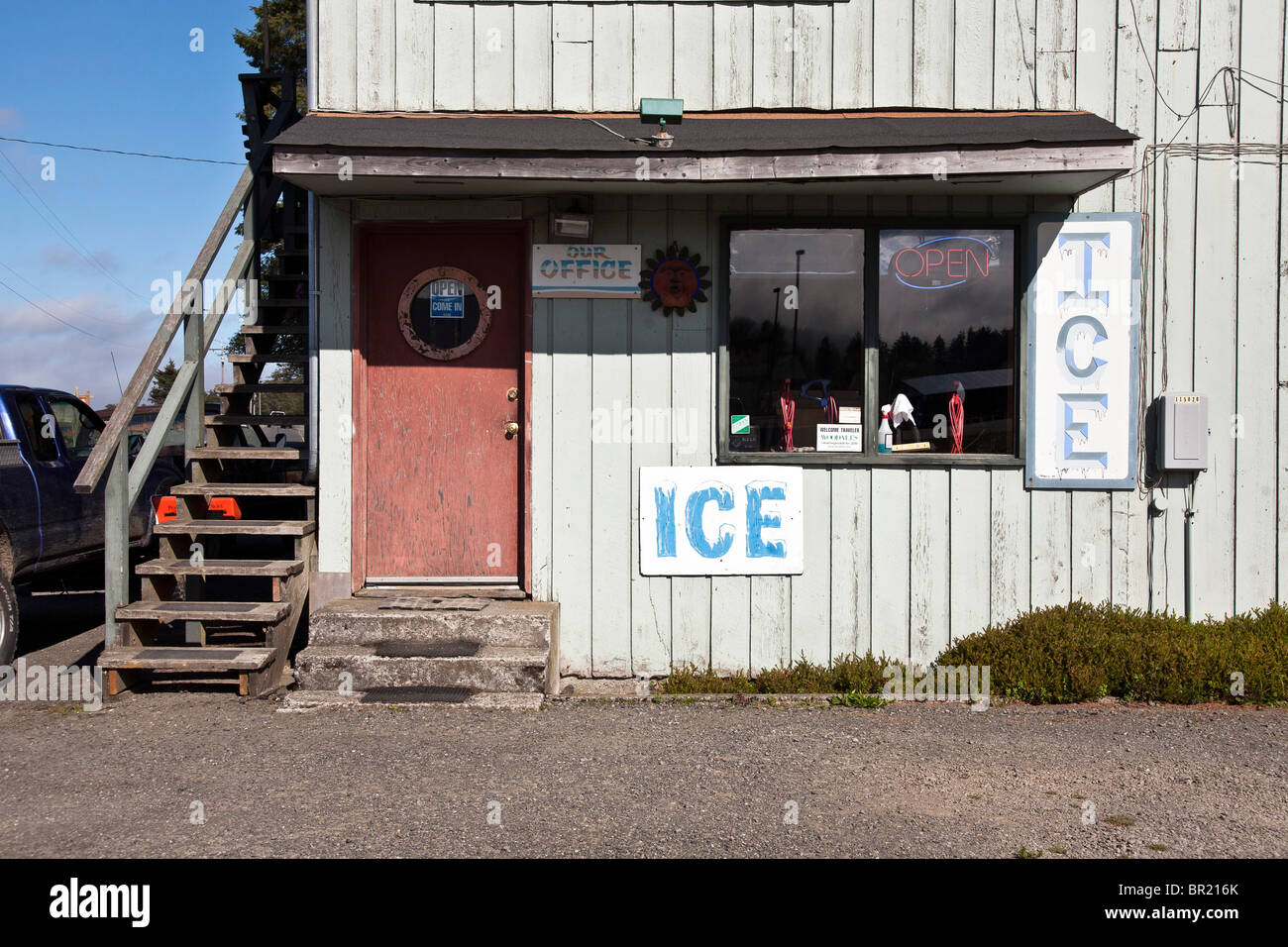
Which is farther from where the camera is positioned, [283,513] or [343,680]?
[283,513]

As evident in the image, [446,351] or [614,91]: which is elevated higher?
[614,91]

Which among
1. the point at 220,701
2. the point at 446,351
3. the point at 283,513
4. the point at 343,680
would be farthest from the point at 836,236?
the point at 283,513

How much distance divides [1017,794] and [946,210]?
12.2 feet

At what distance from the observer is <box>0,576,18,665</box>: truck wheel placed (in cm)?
661

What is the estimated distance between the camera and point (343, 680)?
5.90 meters

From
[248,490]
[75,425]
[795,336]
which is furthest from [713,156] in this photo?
[75,425]

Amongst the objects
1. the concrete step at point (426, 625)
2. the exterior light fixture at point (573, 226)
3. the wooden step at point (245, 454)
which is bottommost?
the concrete step at point (426, 625)

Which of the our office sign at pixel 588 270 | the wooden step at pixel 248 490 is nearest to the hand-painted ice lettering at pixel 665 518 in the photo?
the our office sign at pixel 588 270

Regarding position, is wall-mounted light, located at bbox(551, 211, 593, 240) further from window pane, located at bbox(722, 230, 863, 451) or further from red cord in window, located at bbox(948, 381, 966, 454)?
red cord in window, located at bbox(948, 381, 966, 454)

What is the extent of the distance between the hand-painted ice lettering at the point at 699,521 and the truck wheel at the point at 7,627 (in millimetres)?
4562

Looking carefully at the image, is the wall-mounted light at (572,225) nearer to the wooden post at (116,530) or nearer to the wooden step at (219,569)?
the wooden step at (219,569)

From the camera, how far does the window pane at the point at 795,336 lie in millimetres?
6512

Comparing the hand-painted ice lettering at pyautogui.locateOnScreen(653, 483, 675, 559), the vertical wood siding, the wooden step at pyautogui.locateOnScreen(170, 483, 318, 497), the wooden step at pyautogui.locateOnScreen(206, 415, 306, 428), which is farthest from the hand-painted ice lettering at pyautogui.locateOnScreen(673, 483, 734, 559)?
Result: the wooden step at pyautogui.locateOnScreen(206, 415, 306, 428)

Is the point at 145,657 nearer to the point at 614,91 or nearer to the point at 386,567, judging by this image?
the point at 386,567
